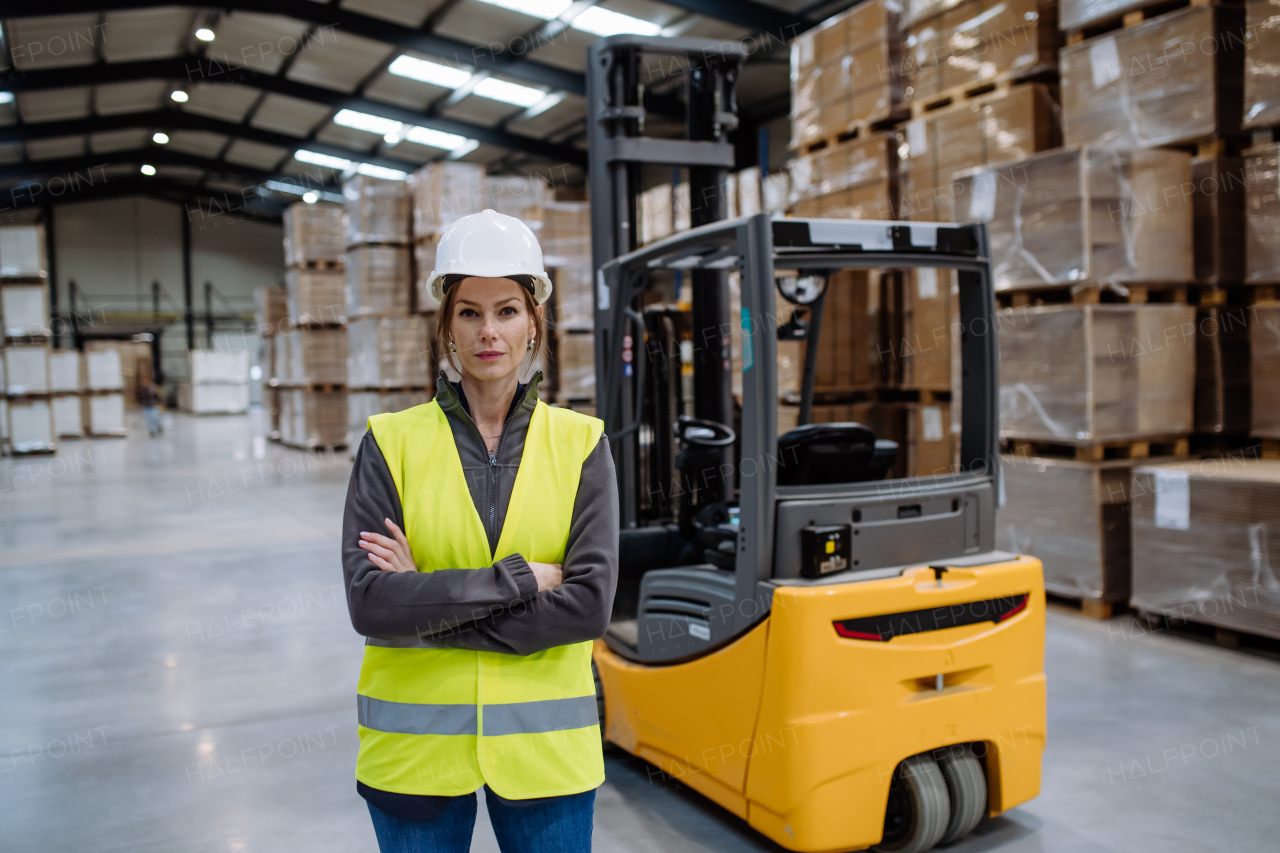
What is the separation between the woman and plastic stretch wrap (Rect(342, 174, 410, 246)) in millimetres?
11191

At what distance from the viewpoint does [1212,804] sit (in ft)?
9.74

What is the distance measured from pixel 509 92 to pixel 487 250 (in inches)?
638

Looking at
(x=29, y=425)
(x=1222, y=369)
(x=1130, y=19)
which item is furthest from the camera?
(x=29, y=425)

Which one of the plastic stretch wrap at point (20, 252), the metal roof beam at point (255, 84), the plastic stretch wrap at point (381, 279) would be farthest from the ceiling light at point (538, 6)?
the plastic stretch wrap at point (20, 252)

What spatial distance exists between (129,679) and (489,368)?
402 cm

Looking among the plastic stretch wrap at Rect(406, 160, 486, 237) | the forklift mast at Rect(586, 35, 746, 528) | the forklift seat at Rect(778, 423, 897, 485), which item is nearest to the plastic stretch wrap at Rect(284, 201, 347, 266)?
the plastic stretch wrap at Rect(406, 160, 486, 237)

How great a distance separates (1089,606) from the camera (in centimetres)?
500

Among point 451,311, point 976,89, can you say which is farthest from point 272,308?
point 451,311

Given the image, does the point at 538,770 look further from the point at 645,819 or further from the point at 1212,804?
the point at 1212,804

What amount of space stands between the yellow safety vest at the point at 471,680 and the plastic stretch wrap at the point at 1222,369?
4825mm

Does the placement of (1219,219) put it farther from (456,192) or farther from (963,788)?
(456,192)

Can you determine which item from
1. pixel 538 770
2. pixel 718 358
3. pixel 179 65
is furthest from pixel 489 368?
pixel 179 65

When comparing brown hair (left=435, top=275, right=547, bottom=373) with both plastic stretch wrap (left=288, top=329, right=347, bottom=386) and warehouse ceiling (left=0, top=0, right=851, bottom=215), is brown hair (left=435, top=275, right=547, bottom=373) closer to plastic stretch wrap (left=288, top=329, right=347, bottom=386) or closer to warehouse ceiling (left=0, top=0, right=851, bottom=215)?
warehouse ceiling (left=0, top=0, right=851, bottom=215)

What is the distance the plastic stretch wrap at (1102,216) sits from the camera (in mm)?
4789
